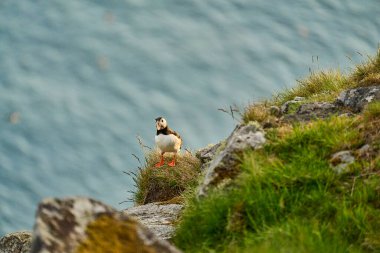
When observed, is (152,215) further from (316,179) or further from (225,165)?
(316,179)

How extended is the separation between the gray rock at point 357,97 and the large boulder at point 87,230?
5096 mm

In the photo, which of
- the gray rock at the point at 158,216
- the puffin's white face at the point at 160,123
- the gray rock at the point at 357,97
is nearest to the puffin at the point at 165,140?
the puffin's white face at the point at 160,123

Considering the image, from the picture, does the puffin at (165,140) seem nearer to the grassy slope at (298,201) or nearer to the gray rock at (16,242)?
the gray rock at (16,242)

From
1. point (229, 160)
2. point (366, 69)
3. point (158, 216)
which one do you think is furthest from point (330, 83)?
point (229, 160)

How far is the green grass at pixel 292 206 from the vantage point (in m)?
6.36

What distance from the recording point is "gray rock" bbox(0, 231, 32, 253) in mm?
12133

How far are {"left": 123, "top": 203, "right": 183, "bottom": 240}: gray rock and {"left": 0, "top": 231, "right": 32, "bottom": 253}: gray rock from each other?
1.87m

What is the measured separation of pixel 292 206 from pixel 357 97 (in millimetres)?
3528

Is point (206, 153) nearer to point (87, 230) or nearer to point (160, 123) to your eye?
point (160, 123)

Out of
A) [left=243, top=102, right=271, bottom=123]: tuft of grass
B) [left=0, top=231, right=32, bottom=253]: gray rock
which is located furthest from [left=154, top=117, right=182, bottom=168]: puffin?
[left=243, top=102, right=271, bottom=123]: tuft of grass

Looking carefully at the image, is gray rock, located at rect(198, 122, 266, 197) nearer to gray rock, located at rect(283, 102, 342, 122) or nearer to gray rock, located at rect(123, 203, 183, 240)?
gray rock, located at rect(283, 102, 342, 122)

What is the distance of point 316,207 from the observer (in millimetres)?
6840

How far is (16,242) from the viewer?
40.2 feet

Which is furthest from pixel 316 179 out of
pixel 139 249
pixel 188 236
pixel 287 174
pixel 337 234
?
pixel 139 249
